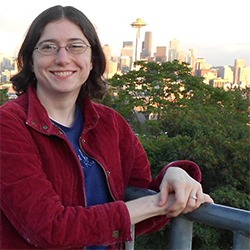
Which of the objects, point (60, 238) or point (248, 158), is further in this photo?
point (248, 158)

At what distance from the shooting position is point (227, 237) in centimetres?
701

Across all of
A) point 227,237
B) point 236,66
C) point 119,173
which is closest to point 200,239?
point 227,237

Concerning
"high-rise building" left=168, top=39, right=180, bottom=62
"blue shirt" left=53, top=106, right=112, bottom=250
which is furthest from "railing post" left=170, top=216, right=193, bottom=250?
"high-rise building" left=168, top=39, right=180, bottom=62

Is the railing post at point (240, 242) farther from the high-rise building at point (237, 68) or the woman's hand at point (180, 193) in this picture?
the high-rise building at point (237, 68)

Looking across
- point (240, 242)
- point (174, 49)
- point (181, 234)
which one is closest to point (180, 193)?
point (181, 234)

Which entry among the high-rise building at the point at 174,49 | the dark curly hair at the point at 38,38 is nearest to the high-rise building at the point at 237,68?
the high-rise building at the point at 174,49

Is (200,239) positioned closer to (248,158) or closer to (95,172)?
(248,158)

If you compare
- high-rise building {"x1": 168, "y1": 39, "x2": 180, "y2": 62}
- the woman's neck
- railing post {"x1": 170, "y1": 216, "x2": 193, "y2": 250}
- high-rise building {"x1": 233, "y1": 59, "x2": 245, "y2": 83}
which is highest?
high-rise building {"x1": 168, "y1": 39, "x2": 180, "y2": 62}

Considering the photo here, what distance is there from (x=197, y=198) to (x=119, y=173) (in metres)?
0.34

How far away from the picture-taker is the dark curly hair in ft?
4.97

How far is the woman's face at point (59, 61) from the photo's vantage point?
58.9 inches

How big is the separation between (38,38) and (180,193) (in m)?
0.71

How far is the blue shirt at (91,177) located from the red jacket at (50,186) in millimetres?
19

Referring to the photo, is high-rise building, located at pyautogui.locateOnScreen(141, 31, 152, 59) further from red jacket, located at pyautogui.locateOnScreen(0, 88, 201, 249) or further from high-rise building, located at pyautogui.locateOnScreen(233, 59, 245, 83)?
red jacket, located at pyautogui.locateOnScreen(0, 88, 201, 249)
